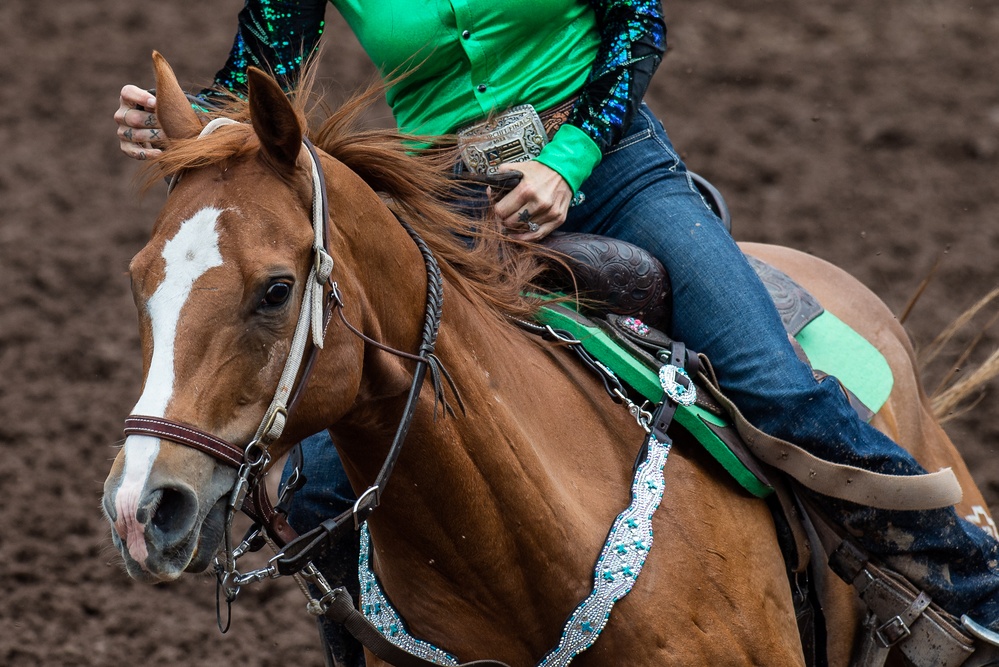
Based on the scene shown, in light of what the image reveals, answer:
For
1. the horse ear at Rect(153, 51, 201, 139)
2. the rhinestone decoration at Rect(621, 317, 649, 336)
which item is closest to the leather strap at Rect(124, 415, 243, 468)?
the horse ear at Rect(153, 51, 201, 139)

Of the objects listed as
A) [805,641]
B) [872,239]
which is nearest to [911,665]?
[805,641]

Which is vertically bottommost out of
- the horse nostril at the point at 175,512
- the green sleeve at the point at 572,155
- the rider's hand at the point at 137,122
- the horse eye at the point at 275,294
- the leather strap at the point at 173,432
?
the green sleeve at the point at 572,155

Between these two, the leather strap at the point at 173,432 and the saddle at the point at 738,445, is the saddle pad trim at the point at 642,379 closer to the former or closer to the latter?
the saddle at the point at 738,445

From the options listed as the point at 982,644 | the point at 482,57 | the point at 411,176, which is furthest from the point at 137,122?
the point at 982,644

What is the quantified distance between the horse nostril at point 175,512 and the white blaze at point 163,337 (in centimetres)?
4

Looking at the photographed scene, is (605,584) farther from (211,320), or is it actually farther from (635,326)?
(211,320)

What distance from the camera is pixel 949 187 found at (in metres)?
5.91

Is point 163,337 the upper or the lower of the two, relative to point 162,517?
upper

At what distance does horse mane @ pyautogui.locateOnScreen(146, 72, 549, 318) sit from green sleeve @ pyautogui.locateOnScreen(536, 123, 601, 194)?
0.17 metres

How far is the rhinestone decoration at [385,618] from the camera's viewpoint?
2.21 m

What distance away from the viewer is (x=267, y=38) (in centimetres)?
253

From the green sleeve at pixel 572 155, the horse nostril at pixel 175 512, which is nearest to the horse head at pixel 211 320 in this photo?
the horse nostril at pixel 175 512

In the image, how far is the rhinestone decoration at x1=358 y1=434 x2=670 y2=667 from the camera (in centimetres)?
216

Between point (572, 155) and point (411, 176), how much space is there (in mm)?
435
